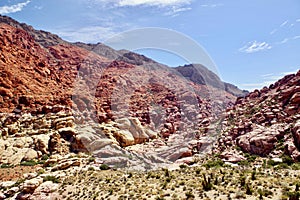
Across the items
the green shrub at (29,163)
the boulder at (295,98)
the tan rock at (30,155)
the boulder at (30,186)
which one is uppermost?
the boulder at (295,98)

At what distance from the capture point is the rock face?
34.1 m

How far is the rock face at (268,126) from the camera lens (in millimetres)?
34062

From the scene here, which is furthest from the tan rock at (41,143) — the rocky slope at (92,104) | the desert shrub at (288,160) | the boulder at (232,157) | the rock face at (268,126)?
the desert shrub at (288,160)

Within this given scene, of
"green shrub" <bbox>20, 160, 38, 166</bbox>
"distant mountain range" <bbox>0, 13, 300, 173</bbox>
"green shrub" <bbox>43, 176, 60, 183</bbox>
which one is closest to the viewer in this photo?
"green shrub" <bbox>43, 176, 60, 183</bbox>

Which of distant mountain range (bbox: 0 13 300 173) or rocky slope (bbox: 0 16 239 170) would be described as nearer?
distant mountain range (bbox: 0 13 300 173)

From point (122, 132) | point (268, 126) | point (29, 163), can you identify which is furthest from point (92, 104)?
point (268, 126)

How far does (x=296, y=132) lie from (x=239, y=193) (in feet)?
59.4

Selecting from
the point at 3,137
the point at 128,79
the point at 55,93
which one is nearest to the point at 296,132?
the point at 3,137

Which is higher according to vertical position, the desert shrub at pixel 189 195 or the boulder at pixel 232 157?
the boulder at pixel 232 157

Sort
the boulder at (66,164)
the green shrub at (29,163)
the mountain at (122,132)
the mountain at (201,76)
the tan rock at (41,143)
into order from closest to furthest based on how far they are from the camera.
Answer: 1. the mountain at (122,132)
2. the boulder at (66,164)
3. the green shrub at (29,163)
4. the tan rock at (41,143)
5. the mountain at (201,76)

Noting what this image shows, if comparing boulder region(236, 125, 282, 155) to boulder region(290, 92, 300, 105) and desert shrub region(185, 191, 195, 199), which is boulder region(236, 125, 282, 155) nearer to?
boulder region(290, 92, 300, 105)

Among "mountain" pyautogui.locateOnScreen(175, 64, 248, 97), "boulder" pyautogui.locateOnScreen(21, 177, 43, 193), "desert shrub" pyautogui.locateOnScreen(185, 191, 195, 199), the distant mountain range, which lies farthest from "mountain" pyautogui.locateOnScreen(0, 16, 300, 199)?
"mountain" pyautogui.locateOnScreen(175, 64, 248, 97)

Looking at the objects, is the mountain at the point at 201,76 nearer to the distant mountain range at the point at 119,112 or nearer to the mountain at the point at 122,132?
the distant mountain range at the point at 119,112

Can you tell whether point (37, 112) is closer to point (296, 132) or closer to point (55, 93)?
point (55, 93)
